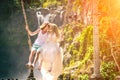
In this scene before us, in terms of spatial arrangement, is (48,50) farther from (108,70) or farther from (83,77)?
(83,77)

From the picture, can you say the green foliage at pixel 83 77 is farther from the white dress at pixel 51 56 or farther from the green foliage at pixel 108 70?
the white dress at pixel 51 56

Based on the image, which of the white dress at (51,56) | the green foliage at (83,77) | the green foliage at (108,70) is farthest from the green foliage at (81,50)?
the white dress at (51,56)

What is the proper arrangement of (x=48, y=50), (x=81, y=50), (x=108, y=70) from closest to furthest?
(x=48, y=50) < (x=108, y=70) < (x=81, y=50)

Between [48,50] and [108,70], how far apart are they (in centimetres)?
461

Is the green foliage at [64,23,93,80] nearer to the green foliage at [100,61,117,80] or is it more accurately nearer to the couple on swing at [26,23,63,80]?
the green foliage at [100,61,117,80]

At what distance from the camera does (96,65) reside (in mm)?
7531

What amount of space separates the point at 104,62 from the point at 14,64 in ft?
55.6

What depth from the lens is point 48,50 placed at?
266 inches

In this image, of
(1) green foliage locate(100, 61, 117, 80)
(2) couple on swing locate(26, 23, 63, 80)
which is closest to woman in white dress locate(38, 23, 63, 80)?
(2) couple on swing locate(26, 23, 63, 80)

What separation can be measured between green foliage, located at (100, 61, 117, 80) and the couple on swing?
4.26 metres

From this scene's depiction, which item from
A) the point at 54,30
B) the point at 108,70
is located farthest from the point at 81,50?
the point at 54,30

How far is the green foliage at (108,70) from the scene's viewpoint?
35.5 ft

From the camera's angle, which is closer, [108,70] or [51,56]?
[51,56]

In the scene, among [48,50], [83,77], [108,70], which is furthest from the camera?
[83,77]
